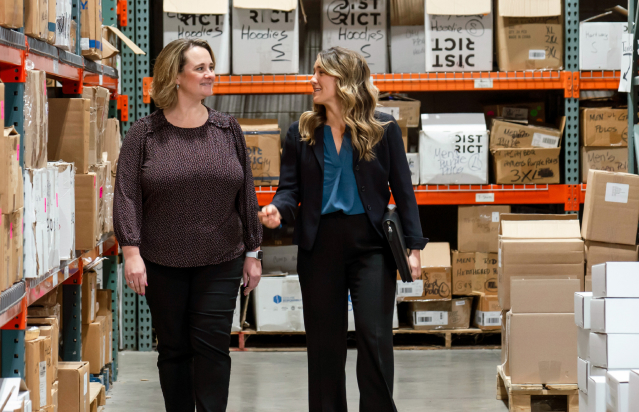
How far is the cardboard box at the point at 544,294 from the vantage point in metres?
3.34

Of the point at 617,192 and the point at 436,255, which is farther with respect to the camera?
the point at 436,255

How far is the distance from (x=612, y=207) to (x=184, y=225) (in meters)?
2.11

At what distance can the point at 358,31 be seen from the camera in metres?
4.65

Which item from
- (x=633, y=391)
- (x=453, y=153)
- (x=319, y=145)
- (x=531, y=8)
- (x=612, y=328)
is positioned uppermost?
(x=531, y=8)

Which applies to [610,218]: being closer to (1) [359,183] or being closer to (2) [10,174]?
(1) [359,183]

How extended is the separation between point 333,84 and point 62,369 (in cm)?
159

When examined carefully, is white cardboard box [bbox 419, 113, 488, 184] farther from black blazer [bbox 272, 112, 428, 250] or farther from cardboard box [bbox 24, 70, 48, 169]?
cardboard box [bbox 24, 70, 48, 169]

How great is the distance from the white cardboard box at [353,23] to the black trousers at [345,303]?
239 centimetres

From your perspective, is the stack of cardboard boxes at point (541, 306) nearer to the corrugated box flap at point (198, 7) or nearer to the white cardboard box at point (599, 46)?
the white cardboard box at point (599, 46)

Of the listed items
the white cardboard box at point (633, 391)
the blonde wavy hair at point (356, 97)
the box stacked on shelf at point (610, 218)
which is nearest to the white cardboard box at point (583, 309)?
the white cardboard box at point (633, 391)

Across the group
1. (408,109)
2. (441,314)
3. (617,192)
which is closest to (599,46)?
(408,109)

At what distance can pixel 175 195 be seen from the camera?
96.7 inches

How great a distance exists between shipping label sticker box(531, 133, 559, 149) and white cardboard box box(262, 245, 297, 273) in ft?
5.80

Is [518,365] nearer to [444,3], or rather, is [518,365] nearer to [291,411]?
[291,411]
